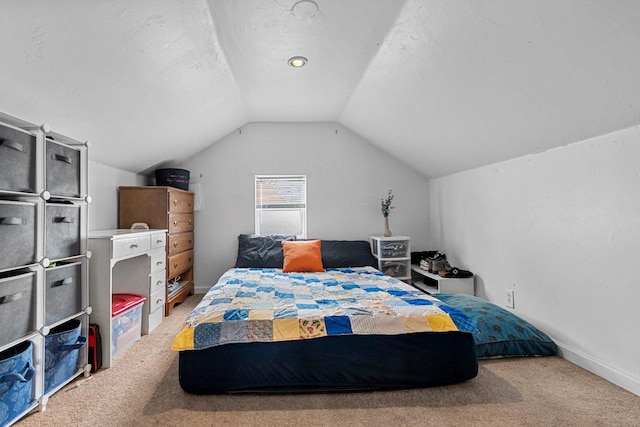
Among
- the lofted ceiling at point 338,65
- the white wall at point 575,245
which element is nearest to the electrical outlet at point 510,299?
the white wall at point 575,245

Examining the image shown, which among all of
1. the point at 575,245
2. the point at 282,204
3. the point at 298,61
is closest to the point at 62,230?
the point at 298,61

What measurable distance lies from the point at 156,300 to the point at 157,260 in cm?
37

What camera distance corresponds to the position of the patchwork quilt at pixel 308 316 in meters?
1.74

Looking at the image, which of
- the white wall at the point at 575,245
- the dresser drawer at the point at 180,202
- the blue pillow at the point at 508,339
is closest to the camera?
the white wall at the point at 575,245

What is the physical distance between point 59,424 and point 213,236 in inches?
101

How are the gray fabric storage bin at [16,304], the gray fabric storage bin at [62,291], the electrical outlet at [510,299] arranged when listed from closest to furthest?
the gray fabric storage bin at [16,304], the gray fabric storage bin at [62,291], the electrical outlet at [510,299]

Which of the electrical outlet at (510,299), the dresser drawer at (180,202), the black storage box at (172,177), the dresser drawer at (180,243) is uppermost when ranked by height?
the black storage box at (172,177)

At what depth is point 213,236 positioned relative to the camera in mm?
3949

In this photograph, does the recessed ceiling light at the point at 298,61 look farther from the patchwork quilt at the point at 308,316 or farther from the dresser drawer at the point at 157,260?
the dresser drawer at the point at 157,260

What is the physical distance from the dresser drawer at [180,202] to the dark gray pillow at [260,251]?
74 cm

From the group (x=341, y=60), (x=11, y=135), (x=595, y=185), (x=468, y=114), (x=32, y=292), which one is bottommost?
(x=32, y=292)

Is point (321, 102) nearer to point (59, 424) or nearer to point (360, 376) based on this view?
point (360, 376)

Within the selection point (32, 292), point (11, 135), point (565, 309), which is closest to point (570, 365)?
point (565, 309)

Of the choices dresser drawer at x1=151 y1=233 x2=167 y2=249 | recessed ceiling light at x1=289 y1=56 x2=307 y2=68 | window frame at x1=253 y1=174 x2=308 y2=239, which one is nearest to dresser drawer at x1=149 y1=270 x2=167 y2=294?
dresser drawer at x1=151 y1=233 x2=167 y2=249
